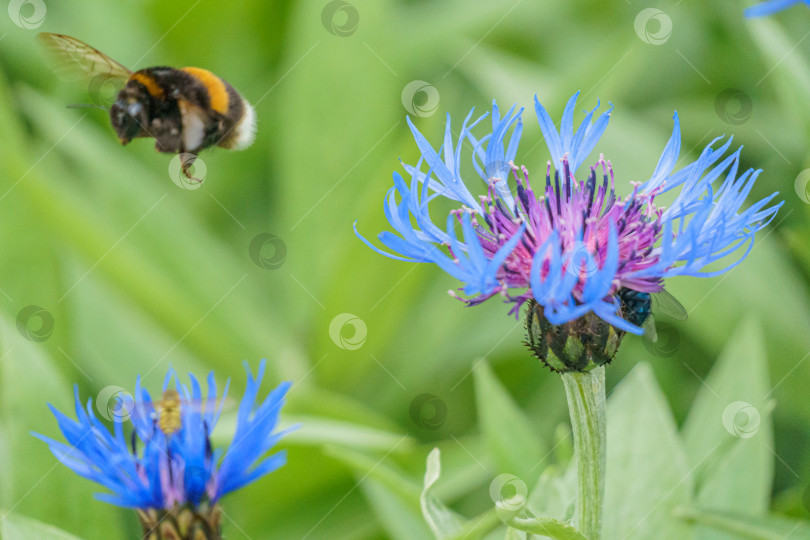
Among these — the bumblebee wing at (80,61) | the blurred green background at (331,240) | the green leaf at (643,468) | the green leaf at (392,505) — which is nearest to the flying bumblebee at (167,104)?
the bumblebee wing at (80,61)

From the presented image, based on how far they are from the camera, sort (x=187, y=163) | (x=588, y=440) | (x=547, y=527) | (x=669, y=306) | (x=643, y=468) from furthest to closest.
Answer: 1. (x=187, y=163)
2. (x=643, y=468)
3. (x=669, y=306)
4. (x=588, y=440)
5. (x=547, y=527)

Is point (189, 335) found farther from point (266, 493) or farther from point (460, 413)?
point (460, 413)

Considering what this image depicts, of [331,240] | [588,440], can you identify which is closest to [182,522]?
[588,440]

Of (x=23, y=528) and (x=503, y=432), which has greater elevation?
(x=503, y=432)

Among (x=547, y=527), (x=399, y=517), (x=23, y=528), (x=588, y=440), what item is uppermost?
(x=588, y=440)

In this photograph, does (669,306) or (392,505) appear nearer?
(669,306)

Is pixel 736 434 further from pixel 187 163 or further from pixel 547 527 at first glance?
pixel 187 163

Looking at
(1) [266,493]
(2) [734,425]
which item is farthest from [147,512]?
(2) [734,425]
